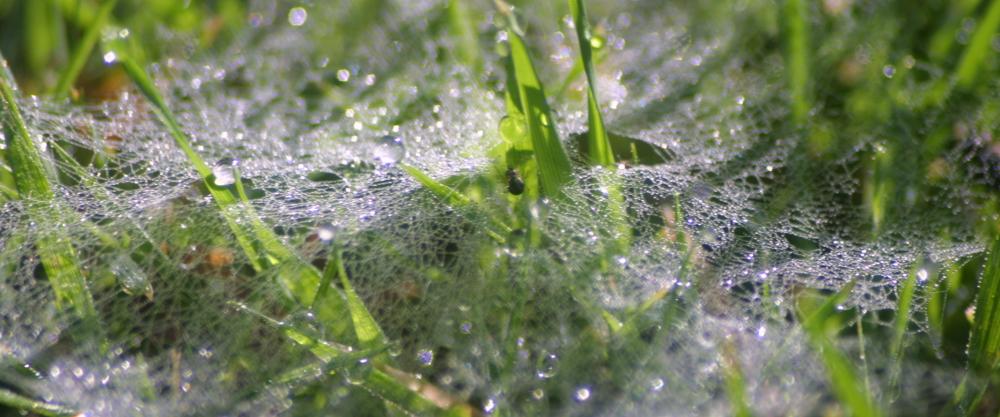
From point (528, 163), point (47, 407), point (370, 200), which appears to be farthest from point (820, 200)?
point (47, 407)

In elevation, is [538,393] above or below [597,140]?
below

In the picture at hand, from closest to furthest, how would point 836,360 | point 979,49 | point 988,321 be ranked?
point 836,360, point 988,321, point 979,49

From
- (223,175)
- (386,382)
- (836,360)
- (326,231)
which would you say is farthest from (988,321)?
(223,175)

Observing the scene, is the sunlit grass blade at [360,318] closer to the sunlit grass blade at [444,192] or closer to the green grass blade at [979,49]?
the sunlit grass blade at [444,192]

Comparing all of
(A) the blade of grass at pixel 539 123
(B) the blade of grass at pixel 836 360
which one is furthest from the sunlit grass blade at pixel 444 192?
(B) the blade of grass at pixel 836 360

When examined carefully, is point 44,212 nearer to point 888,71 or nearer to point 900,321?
point 900,321

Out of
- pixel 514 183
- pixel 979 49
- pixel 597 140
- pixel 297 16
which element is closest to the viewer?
pixel 514 183
